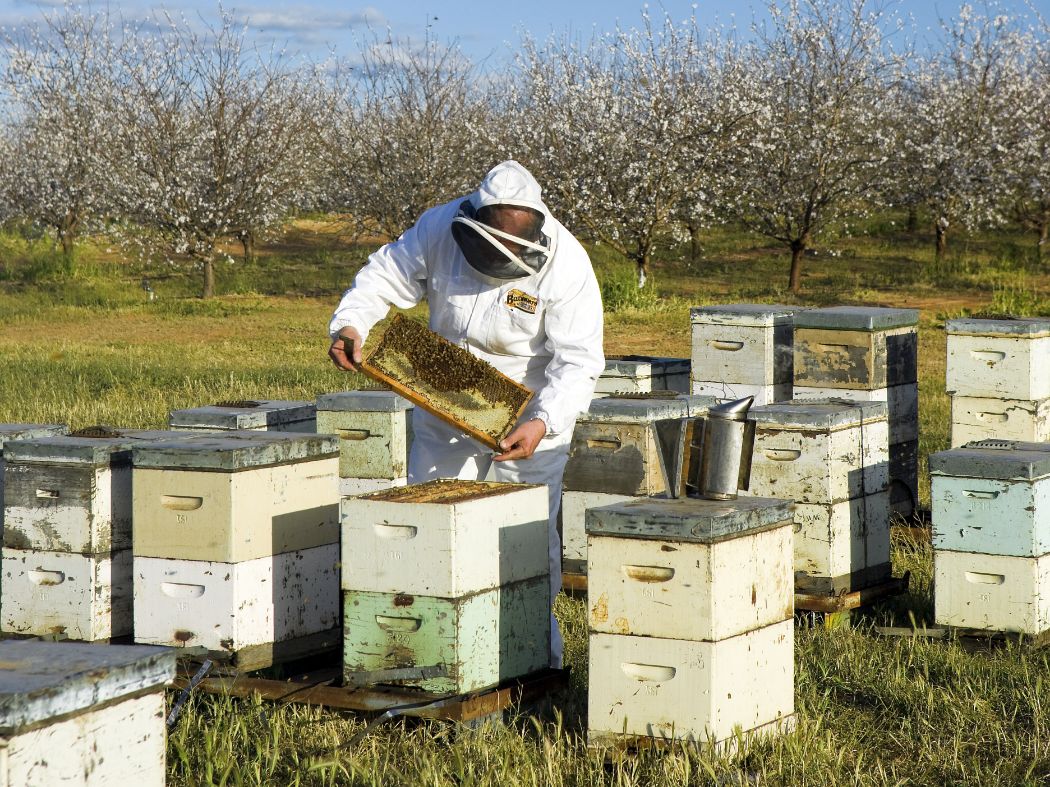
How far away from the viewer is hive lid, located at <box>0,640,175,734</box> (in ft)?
7.20

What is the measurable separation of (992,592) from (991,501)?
0.34 meters

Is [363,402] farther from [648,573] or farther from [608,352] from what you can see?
[608,352]

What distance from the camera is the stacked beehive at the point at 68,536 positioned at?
4.22 m

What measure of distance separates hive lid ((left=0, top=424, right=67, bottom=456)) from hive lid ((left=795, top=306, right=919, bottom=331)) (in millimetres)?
3396

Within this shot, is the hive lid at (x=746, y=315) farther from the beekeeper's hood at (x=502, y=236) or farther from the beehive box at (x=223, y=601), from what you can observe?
the beehive box at (x=223, y=601)

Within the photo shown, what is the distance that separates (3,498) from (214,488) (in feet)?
3.46

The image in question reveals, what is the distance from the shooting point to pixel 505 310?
4.29 meters

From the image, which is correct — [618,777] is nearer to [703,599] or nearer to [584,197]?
[703,599]

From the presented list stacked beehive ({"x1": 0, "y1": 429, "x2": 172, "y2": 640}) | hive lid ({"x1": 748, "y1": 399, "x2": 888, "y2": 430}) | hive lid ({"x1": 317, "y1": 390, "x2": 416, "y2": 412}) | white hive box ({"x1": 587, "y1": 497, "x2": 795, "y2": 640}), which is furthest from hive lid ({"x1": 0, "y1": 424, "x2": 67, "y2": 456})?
hive lid ({"x1": 748, "y1": 399, "x2": 888, "y2": 430})

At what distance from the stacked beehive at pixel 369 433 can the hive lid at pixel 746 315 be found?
1.71 meters

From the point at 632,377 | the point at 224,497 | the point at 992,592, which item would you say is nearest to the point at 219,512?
→ the point at 224,497

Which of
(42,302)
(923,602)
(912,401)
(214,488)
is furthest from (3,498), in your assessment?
(42,302)

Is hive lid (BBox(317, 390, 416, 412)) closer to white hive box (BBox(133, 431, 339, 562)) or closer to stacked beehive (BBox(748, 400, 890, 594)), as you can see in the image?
white hive box (BBox(133, 431, 339, 562))

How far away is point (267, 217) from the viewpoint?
998 inches
